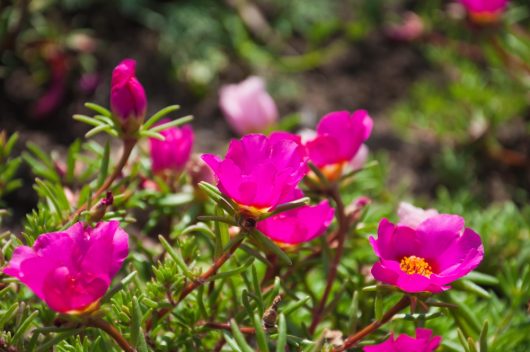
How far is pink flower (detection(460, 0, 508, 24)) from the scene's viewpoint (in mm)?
2168

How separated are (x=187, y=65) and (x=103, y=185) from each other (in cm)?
116

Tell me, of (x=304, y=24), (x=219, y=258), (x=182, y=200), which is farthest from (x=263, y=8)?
(x=219, y=258)

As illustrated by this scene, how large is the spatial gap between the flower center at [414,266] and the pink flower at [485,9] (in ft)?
4.29

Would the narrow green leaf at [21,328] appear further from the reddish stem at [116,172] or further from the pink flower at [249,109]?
the pink flower at [249,109]

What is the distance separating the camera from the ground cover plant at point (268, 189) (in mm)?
1062

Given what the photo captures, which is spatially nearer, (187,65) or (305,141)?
(305,141)

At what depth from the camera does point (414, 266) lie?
3.68 ft

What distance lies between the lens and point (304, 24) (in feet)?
8.77

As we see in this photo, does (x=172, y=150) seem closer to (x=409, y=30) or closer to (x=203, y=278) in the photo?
(x=203, y=278)

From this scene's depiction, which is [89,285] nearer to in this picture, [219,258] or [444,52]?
[219,258]

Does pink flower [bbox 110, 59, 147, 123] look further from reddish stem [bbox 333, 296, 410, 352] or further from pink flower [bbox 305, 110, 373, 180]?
reddish stem [bbox 333, 296, 410, 352]

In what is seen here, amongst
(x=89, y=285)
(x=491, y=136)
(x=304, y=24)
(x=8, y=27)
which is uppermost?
(x=89, y=285)

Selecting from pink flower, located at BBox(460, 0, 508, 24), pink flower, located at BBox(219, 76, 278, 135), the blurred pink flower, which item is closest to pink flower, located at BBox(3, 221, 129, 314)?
pink flower, located at BBox(219, 76, 278, 135)

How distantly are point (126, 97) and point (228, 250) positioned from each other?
34 cm
